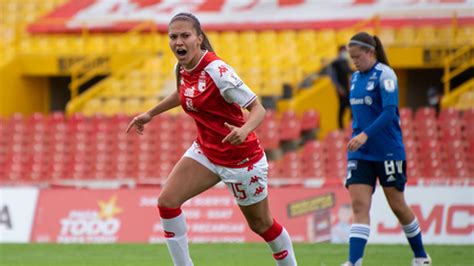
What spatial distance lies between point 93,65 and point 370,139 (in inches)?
661

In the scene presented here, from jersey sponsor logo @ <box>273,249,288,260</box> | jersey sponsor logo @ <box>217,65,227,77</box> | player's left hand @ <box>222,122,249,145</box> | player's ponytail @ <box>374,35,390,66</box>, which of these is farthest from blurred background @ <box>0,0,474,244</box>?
player's left hand @ <box>222,122,249,145</box>

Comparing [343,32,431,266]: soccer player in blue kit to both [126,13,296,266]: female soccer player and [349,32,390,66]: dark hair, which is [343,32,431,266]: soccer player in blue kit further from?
[126,13,296,266]: female soccer player

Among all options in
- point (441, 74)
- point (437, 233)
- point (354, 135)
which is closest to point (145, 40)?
point (441, 74)

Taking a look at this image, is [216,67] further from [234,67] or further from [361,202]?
[234,67]

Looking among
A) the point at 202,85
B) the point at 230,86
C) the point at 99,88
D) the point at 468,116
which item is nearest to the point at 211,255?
the point at 202,85

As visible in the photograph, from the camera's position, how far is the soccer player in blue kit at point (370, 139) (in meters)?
10.8

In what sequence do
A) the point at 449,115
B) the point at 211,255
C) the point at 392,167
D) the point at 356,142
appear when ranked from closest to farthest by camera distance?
the point at 356,142, the point at 392,167, the point at 211,255, the point at 449,115

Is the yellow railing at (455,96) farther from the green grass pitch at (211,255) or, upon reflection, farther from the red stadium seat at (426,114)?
the green grass pitch at (211,255)

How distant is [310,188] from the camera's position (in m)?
16.4

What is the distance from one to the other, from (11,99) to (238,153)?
19007mm

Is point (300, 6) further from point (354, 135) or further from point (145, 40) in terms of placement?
point (354, 135)

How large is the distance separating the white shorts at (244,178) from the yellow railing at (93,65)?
649 inches

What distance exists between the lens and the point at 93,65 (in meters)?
27.1

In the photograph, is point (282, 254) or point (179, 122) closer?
point (282, 254)
